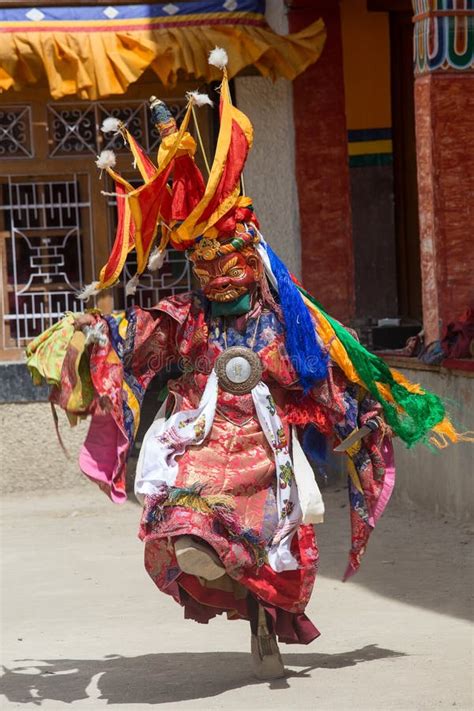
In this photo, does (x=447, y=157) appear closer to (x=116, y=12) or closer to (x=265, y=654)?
(x=116, y=12)

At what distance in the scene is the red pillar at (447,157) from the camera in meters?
8.87

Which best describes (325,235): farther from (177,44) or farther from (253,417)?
(253,417)

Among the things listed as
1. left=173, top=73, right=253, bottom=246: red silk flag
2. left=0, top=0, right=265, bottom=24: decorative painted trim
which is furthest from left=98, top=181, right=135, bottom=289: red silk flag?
left=0, top=0, right=265, bottom=24: decorative painted trim

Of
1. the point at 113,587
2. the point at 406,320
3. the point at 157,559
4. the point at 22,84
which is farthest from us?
the point at 406,320

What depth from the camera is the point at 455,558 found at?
8.12 meters

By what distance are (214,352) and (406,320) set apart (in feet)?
17.1

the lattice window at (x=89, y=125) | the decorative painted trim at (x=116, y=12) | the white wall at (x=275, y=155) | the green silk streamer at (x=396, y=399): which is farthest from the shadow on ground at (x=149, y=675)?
the lattice window at (x=89, y=125)

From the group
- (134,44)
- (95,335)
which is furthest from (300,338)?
(134,44)

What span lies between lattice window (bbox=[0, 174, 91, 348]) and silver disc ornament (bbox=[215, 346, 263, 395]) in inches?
208

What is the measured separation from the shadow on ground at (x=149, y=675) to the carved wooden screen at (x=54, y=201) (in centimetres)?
487

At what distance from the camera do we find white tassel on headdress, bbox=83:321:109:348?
587 cm

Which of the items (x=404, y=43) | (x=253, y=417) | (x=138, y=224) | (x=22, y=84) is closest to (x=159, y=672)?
(x=253, y=417)

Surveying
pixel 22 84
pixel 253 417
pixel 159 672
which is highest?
pixel 22 84

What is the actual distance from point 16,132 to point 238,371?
17.8ft
